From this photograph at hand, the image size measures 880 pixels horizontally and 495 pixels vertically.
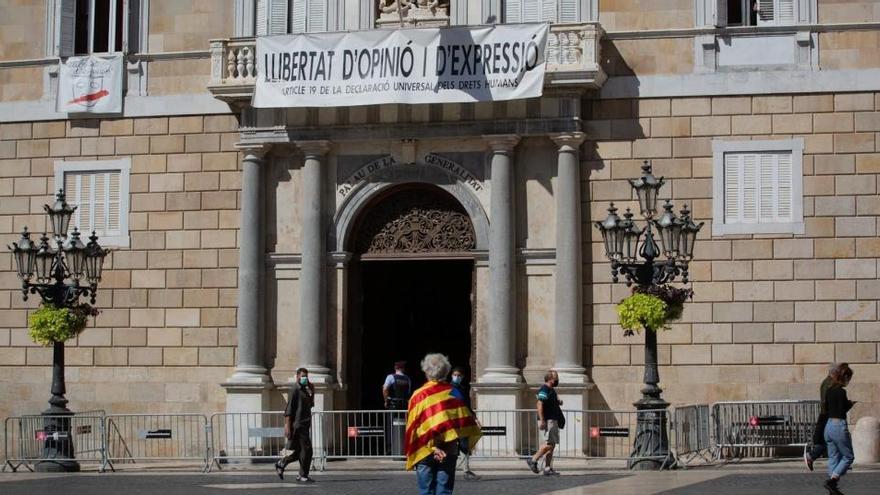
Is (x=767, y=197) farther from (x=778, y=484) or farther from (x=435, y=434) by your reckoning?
(x=435, y=434)

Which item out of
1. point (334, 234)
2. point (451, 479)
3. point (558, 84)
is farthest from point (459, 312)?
point (451, 479)

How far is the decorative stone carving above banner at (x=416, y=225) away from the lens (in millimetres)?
33094

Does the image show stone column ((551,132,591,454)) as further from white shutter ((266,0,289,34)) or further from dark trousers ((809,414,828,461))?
dark trousers ((809,414,828,461))

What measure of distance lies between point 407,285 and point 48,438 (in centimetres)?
794

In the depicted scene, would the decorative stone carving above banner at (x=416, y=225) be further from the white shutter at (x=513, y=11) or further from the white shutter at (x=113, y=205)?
the white shutter at (x=113, y=205)

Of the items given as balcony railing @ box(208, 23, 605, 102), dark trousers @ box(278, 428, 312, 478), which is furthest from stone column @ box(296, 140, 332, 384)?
dark trousers @ box(278, 428, 312, 478)

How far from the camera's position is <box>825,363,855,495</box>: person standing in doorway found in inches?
849

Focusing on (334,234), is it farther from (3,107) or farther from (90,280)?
(3,107)

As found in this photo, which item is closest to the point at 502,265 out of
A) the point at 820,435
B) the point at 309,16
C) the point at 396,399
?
the point at 396,399

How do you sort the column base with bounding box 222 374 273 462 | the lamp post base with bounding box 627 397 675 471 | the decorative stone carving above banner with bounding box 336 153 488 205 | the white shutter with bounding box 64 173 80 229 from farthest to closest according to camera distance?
the white shutter with bounding box 64 173 80 229, the decorative stone carving above banner with bounding box 336 153 488 205, the column base with bounding box 222 374 273 462, the lamp post base with bounding box 627 397 675 471

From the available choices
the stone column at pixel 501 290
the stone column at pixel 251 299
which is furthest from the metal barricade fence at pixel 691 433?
the stone column at pixel 251 299

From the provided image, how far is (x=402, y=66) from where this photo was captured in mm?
32156

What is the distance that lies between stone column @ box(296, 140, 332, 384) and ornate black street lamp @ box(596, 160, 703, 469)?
6.97 metres

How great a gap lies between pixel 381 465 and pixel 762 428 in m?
6.49
